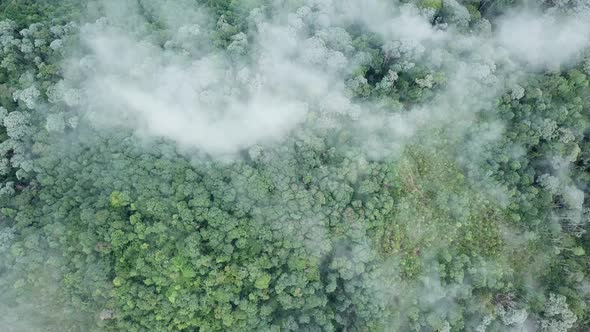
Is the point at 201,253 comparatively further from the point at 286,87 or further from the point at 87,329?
the point at 286,87

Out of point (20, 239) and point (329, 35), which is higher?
point (329, 35)

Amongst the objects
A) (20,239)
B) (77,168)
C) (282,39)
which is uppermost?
(282,39)

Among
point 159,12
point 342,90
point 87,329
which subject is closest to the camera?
point 87,329

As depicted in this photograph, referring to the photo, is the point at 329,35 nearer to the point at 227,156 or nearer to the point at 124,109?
the point at 227,156

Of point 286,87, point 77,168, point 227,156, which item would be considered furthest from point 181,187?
point 286,87

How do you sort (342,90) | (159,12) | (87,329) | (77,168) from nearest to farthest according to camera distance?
(87,329)
(77,168)
(342,90)
(159,12)

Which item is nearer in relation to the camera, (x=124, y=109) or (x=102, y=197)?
(x=102, y=197)
